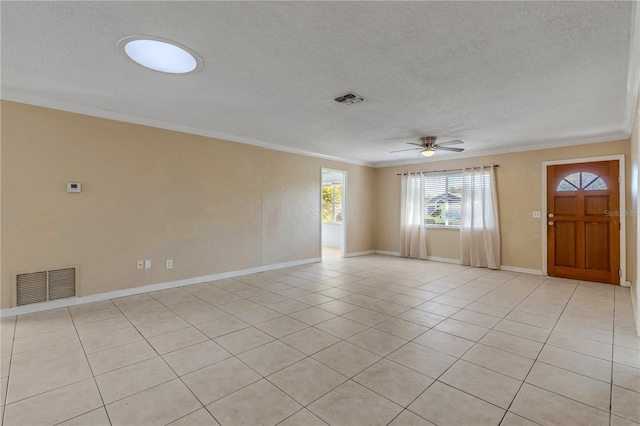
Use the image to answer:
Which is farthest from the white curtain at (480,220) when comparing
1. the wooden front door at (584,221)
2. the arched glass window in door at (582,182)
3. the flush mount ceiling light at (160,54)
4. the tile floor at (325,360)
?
the flush mount ceiling light at (160,54)

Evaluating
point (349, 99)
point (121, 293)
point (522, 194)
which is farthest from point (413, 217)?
point (121, 293)

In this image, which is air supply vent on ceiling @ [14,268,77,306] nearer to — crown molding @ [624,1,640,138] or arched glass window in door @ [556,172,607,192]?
crown molding @ [624,1,640,138]

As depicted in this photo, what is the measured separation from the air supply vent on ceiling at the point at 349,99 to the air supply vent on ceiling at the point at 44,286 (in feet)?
12.7

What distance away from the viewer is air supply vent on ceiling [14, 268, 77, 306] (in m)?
3.38

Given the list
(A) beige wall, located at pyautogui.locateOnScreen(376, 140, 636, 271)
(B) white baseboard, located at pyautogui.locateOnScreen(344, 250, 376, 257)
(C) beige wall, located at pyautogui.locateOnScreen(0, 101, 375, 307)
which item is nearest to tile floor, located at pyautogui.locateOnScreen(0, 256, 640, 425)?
(C) beige wall, located at pyautogui.locateOnScreen(0, 101, 375, 307)

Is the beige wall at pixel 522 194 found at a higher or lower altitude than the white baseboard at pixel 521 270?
higher

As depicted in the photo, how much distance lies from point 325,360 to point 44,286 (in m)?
3.51

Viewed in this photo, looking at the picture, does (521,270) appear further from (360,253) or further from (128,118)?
(128,118)

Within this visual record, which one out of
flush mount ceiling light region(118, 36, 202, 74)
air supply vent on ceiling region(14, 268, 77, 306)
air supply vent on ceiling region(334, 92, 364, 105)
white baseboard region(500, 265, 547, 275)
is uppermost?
flush mount ceiling light region(118, 36, 202, 74)

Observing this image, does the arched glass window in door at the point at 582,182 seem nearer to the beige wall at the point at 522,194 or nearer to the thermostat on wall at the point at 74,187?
the beige wall at the point at 522,194

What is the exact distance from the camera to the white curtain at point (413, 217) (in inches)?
281

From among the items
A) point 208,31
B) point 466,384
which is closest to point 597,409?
point 466,384

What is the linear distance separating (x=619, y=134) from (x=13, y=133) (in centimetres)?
839

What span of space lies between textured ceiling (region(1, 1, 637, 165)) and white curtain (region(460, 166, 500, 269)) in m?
1.82
